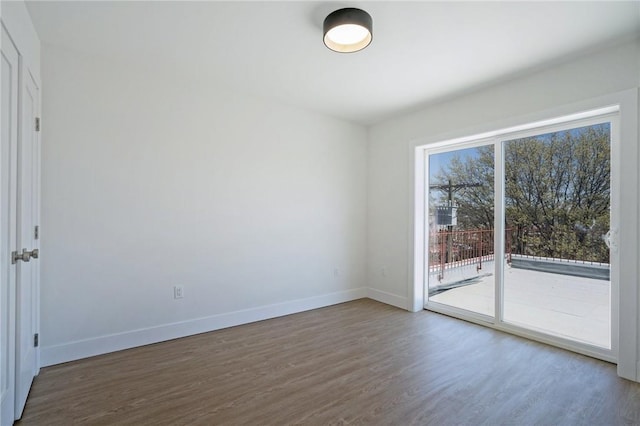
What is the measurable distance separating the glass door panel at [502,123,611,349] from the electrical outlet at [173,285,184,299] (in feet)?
11.1

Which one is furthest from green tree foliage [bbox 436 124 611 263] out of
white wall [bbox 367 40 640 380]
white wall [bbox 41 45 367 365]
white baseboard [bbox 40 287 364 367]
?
white baseboard [bbox 40 287 364 367]

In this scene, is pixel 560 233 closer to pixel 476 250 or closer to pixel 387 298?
pixel 476 250

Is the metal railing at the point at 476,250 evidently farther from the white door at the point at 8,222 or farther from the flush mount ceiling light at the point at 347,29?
the white door at the point at 8,222

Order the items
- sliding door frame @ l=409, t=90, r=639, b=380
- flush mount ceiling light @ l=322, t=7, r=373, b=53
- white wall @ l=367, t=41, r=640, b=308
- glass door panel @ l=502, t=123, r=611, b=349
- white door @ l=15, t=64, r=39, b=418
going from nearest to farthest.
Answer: white door @ l=15, t=64, r=39, b=418, flush mount ceiling light @ l=322, t=7, r=373, b=53, sliding door frame @ l=409, t=90, r=639, b=380, white wall @ l=367, t=41, r=640, b=308, glass door panel @ l=502, t=123, r=611, b=349

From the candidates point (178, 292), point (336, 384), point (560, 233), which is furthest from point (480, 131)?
point (178, 292)

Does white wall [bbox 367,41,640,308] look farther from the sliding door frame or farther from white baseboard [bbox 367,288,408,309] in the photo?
the sliding door frame

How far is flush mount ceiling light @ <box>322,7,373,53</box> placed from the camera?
6.59 feet

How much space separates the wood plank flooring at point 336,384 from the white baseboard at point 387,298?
90 cm

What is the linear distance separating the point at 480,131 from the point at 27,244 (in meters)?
3.98

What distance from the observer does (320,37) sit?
93.3 inches

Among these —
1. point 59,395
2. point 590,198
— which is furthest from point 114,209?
point 590,198

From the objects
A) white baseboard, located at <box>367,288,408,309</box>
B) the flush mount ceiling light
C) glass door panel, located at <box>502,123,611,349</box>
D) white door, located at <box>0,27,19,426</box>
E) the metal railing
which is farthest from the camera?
white baseboard, located at <box>367,288,408,309</box>

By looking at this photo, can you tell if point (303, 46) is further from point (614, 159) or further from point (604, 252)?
point (604, 252)

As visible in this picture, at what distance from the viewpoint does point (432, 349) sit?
9.25ft
